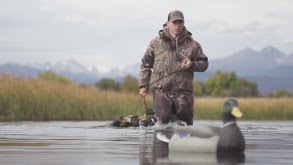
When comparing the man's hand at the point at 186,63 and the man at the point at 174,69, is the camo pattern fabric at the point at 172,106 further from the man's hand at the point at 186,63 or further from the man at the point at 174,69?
the man's hand at the point at 186,63

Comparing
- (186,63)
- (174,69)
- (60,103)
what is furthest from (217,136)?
(60,103)

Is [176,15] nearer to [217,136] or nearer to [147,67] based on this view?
[147,67]

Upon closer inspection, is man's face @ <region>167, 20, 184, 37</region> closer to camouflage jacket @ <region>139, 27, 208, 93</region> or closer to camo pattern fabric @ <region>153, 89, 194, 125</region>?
camouflage jacket @ <region>139, 27, 208, 93</region>

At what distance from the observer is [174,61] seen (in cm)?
1095

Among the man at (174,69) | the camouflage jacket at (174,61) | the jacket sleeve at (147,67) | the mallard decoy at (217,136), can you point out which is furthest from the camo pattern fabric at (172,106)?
the mallard decoy at (217,136)

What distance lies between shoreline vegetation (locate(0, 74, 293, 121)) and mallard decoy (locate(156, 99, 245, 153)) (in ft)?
46.3

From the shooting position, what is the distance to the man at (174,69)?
35.9 ft

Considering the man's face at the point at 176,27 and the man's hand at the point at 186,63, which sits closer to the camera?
the man's hand at the point at 186,63

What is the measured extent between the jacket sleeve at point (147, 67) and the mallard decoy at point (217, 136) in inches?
154

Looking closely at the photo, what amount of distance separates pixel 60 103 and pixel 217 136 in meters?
15.9

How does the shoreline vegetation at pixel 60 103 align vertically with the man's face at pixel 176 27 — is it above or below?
below

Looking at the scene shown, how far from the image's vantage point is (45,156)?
24.3ft

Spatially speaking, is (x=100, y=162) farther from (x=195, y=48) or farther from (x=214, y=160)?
(x=195, y=48)

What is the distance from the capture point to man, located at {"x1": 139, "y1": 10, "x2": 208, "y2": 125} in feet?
35.9
